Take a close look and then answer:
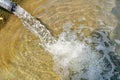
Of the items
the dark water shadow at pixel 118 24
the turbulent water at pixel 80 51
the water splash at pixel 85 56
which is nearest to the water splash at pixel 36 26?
the turbulent water at pixel 80 51

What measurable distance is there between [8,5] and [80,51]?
166 cm

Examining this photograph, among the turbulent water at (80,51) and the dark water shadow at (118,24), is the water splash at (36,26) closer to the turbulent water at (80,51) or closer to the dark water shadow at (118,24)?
the turbulent water at (80,51)

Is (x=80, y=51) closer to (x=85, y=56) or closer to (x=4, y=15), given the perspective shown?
(x=85, y=56)

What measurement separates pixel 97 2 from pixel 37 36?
1.46 meters

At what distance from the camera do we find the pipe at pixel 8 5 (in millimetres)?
5992

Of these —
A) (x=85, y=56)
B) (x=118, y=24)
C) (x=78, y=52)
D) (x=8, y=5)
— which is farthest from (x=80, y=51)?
(x=8, y=5)

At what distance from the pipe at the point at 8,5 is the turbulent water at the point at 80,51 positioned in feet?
0.29

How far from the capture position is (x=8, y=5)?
605 centimetres

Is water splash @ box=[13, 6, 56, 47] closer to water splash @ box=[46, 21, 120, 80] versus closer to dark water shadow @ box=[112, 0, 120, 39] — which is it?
water splash @ box=[46, 21, 120, 80]

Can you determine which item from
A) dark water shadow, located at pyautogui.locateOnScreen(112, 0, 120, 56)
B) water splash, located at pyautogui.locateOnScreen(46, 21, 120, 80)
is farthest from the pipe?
dark water shadow, located at pyautogui.locateOnScreen(112, 0, 120, 56)

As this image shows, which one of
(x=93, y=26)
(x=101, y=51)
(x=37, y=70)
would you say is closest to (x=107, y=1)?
(x=93, y=26)

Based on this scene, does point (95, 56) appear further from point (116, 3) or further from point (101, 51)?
point (116, 3)

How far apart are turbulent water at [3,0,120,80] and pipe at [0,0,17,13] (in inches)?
3.4

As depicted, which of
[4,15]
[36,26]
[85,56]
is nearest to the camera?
[85,56]
